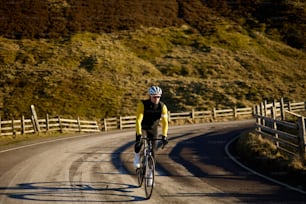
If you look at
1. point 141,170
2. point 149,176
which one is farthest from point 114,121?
point 149,176

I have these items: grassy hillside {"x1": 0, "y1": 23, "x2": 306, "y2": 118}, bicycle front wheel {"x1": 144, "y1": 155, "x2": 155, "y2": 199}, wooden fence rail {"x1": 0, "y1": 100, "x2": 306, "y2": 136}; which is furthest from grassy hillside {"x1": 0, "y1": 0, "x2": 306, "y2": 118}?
bicycle front wheel {"x1": 144, "y1": 155, "x2": 155, "y2": 199}

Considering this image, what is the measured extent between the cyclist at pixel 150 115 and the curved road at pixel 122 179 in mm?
1088

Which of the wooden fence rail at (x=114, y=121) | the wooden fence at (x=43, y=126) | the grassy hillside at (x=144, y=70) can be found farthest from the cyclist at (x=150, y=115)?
the grassy hillside at (x=144, y=70)

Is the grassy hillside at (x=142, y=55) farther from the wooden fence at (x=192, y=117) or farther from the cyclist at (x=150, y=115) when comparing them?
the cyclist at (x=150, y=115)

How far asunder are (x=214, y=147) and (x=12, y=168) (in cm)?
784

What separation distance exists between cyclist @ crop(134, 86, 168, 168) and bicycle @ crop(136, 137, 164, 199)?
0.42ft

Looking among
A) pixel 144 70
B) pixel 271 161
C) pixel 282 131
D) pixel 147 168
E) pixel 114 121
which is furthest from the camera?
pixel 144 70

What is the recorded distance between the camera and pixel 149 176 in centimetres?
753

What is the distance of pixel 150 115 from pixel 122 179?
218 cm

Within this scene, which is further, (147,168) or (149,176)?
(147,168)

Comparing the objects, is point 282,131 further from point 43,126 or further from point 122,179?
point 43,126

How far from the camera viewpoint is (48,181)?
365 inches

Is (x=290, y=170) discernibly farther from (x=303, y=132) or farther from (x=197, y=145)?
(x=197, y=145)

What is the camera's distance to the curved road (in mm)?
7602
